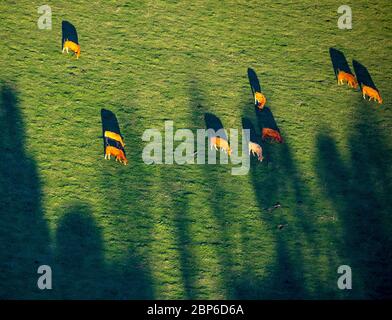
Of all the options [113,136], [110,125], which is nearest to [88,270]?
[113,136]

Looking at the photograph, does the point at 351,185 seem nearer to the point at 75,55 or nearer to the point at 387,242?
the point at 387,242


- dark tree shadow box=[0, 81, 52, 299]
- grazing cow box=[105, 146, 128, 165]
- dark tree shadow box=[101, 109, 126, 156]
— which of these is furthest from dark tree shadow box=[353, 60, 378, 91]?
dark tree shadow box=[0, 81, 52, 299]

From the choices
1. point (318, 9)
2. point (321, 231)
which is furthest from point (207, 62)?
point (321, 231)

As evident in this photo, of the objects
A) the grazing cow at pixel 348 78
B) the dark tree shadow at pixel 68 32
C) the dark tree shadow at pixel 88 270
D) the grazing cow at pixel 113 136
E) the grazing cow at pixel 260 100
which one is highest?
the dark tree shadow at pixel 68 32

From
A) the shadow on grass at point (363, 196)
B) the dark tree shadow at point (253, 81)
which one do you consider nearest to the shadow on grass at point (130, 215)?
the dark tree shadow at point (253, 81)

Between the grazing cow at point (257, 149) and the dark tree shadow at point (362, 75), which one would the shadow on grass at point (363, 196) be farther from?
the grazing cow at point (257, 149)

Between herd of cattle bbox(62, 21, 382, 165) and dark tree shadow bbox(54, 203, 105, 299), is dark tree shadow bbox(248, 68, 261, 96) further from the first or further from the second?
dark tree shadow bbox(54, 203, 105, 299)
